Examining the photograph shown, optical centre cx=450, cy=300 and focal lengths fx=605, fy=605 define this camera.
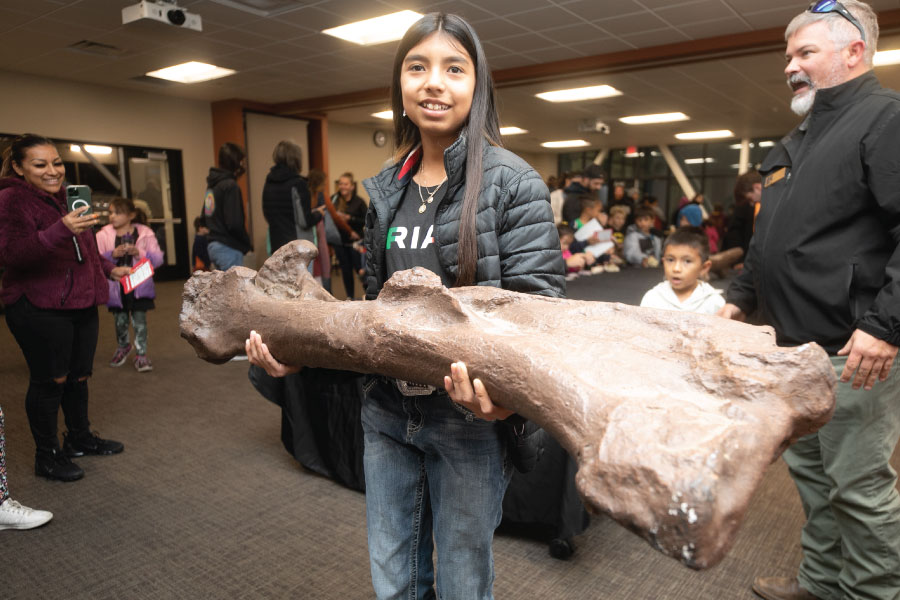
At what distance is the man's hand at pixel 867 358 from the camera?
1368 millimetres

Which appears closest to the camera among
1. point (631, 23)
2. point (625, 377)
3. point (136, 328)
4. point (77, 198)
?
point (625, 377)

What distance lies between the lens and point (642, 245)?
560 cm

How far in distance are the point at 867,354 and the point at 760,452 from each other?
904 mm

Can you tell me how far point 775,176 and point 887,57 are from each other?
7.92 m

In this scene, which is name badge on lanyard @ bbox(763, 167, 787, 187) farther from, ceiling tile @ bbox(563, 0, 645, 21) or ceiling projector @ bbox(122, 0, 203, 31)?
ceiling projector @ bbox(122, 0, 203, 31)

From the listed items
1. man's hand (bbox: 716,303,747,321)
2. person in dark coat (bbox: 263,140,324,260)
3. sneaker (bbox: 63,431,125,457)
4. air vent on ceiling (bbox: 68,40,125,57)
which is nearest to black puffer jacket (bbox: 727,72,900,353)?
man's hand (bbox: 716,303,747,321)

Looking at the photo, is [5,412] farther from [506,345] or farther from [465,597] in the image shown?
[506,345]

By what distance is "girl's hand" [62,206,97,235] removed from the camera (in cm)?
245

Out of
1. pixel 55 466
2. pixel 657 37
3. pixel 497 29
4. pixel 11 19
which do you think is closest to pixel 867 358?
pixel 55 466

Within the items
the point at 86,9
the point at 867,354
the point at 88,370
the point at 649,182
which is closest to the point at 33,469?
the point at 88,370

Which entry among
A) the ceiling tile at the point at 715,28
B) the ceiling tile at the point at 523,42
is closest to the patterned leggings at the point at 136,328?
the ceiling tile at the point at 523,42

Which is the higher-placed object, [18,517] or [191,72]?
[191,72]

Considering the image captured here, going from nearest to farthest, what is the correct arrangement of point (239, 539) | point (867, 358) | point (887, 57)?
point (867, 358) → point (239, 539) → point (887, 57)

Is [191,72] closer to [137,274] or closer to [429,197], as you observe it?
[137,274]
